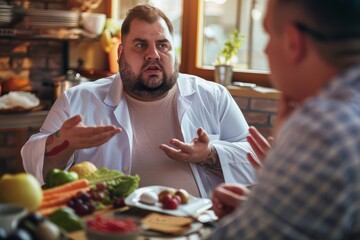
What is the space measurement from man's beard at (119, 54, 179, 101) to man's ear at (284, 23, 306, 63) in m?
1.45

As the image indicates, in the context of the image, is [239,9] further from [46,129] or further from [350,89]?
[350,89]

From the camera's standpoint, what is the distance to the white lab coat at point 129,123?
2.29 m

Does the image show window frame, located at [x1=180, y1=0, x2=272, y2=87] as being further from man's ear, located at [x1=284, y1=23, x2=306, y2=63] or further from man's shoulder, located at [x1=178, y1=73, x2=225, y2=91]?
man's ear, located at [x1=284, y1=23, x2=306, y2=63]

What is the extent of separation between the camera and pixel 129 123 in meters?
2.41

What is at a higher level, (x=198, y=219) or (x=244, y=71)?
(x=244, y=71)

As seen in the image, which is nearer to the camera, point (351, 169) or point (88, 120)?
point (351, 169)

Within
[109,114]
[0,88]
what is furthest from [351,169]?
[0,88]

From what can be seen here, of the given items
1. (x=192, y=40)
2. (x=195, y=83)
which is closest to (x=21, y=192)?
(x=195, y=83)

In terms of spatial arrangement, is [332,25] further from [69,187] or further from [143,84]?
[143,84]

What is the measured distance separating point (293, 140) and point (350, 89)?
5.8 inches

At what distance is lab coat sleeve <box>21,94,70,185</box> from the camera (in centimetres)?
219

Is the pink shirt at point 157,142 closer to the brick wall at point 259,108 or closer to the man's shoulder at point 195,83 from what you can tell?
the man's shoulder at point 195,83

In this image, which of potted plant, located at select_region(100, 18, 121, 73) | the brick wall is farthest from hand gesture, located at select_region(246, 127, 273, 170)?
potted plant, located at select_region(100, 18, 121, 73)

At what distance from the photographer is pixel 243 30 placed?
12.6ft
